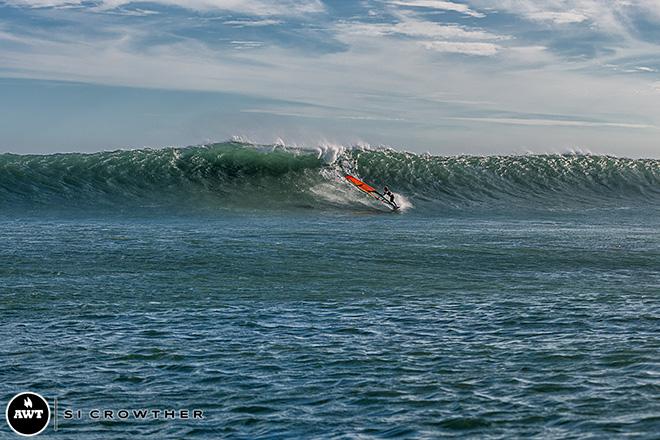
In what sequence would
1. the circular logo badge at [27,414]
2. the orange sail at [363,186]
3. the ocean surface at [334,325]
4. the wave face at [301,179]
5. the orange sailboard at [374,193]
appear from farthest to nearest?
the orange sail at [363,186]
the wave face at [301,179]
the orange sailboard at [374,193]
the ocean surface at [334,325]
the circular logo badge at [27,414]

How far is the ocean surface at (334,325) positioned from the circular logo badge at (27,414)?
13 cm

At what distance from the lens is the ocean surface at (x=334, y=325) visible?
8414mm

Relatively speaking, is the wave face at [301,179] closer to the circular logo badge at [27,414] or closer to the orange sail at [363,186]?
the orange sail at [363,186]

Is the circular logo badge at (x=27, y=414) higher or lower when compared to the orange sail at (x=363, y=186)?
lower

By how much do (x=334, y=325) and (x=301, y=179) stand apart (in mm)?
31582

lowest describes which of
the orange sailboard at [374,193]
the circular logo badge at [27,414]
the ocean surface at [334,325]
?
the circular logo badge at [27,414]

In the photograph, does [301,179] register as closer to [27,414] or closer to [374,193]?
[374,193]

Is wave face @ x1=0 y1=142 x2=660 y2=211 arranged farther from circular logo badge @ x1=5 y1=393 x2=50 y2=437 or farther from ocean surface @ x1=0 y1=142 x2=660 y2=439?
circular logo badge @ x1=5 y1=393 x2=50 y2=437

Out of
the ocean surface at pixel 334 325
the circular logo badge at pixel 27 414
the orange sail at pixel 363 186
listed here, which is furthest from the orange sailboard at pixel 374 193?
the circular logo badge at pixel 27 414

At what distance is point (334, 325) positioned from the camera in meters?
12.3

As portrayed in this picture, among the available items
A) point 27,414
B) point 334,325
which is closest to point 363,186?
point 334,325

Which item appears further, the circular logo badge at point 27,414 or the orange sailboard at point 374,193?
the orange sailboard at point 374,193

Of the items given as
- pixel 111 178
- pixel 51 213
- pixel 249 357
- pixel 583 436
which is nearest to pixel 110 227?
pixel 51 213

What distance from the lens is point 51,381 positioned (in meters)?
9.46
